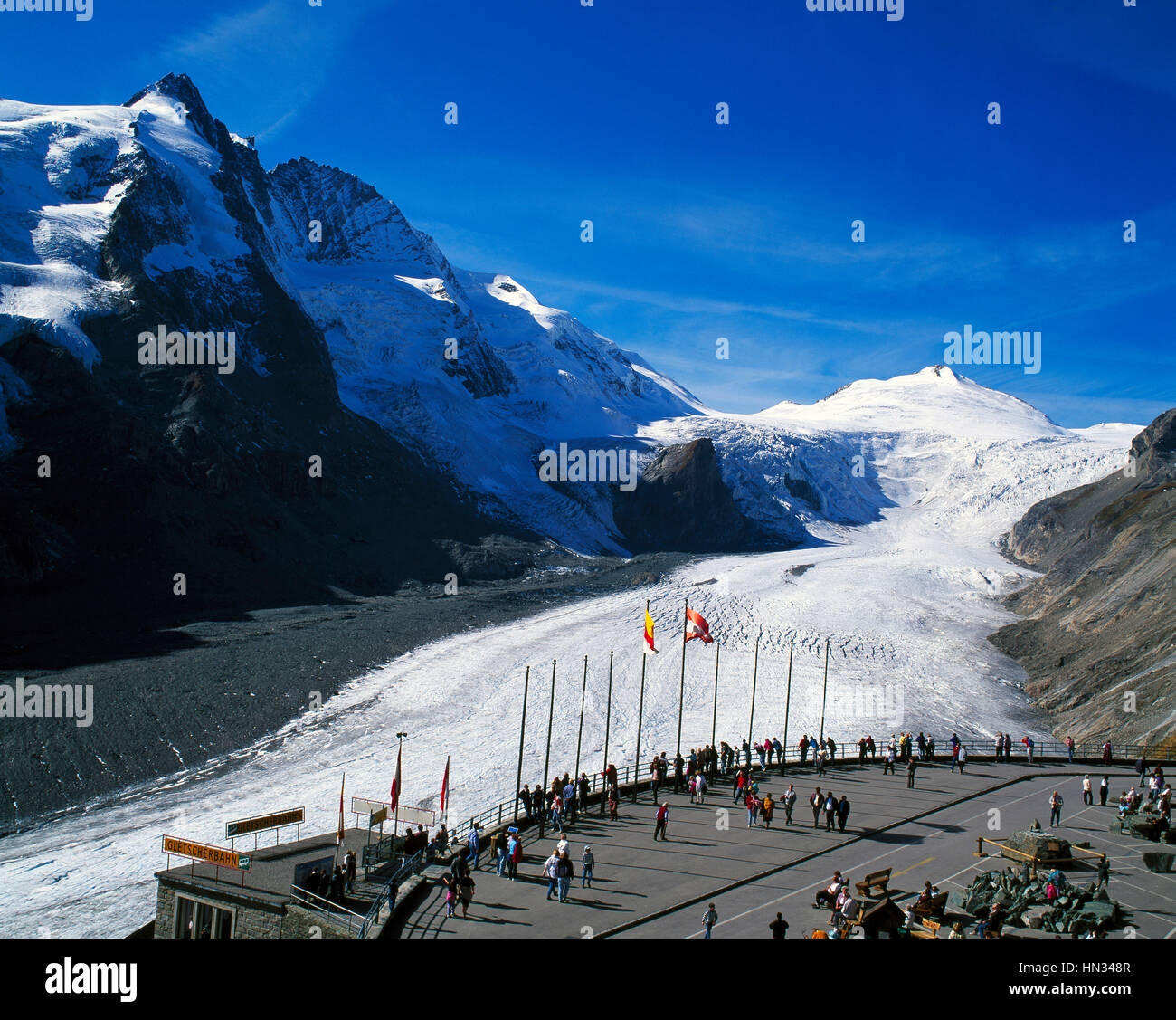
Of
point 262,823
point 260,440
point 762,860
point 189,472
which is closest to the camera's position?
point 762,860

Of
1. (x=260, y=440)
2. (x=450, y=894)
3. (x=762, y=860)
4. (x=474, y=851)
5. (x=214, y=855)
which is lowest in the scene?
(x=762, y=860)

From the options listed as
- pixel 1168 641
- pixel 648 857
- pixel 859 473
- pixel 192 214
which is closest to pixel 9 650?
pixel 648 857

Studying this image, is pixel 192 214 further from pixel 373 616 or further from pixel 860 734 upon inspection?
pixel 860 734

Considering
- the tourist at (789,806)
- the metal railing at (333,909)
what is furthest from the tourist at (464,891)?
the tourist at (789,806)

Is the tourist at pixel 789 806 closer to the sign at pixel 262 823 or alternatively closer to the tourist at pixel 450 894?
the tourist at pixel 450 894

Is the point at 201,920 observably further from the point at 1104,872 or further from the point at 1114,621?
the point at 1114,621

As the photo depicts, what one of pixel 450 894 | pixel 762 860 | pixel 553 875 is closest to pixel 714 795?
pixel 762 860
